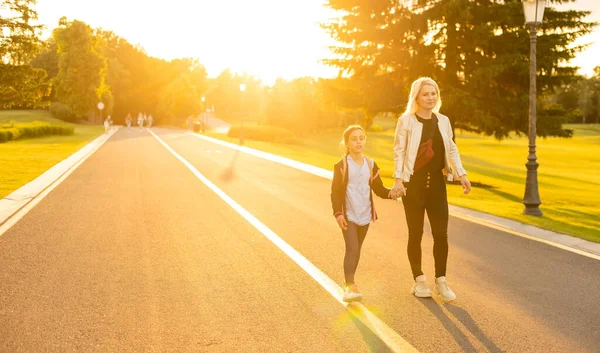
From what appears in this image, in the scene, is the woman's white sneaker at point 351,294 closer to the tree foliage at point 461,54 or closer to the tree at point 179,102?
the tree foliage at point 461,54

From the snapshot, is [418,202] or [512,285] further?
[512,285]

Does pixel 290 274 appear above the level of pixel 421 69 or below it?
below

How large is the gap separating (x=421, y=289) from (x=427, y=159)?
122 centimetres

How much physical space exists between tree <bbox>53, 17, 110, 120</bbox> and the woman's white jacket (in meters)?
73.6

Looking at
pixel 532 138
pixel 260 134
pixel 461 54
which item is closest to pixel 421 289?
pixel 532 138

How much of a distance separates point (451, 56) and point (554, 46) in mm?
3074

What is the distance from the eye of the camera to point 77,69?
72375mm

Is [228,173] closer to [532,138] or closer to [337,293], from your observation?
[532,138]

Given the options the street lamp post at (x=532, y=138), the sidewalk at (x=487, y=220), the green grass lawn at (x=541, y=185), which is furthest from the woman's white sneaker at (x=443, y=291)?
the street lamp post at (x=532, y=138)

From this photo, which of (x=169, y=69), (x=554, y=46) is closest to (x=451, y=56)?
(x=554, y=46)

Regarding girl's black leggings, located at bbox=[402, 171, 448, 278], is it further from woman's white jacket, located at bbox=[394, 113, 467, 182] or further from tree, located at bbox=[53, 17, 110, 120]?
tree, located at bbox=[53, 17, 110, 120]

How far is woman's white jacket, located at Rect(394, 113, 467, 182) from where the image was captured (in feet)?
16.6

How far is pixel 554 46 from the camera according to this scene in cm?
1711

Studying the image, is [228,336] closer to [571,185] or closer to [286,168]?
[286,168]
